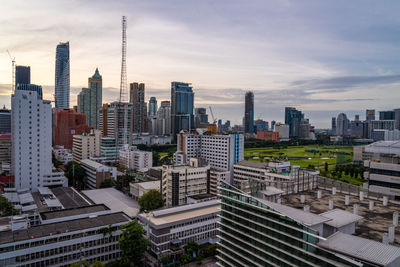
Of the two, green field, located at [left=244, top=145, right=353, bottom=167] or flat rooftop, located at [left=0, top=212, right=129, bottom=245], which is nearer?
flat rooftop, located at [left=0, top=212, right=129, bottom=245]

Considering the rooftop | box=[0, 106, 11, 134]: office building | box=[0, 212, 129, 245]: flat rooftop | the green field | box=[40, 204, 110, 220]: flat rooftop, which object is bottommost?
the rooftop

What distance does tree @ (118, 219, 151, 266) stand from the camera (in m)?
34.9

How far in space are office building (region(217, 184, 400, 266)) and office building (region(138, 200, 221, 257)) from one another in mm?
14384

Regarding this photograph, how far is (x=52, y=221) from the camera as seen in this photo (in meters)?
39.2

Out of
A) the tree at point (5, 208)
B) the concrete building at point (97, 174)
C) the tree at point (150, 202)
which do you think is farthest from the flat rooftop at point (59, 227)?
the concrete building at point (97, 174)

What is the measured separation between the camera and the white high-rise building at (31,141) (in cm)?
6475

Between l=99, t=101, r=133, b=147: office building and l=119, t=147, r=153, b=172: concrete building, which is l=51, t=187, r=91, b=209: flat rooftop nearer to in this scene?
l=119, t=147, r=153, b=172: concrete building

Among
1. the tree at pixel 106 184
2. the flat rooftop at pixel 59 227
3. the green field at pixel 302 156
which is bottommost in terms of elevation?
the tree at pixel 106 184

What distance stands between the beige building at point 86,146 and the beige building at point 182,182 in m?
61.2

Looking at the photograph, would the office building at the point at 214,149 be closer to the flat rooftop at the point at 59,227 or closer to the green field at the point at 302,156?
the green field at the point at 302,156

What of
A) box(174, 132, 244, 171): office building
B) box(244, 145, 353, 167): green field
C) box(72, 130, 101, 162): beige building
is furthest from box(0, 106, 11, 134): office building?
box(244, 145, 353, 167): green field

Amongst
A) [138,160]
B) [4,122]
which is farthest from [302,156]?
[4,122]

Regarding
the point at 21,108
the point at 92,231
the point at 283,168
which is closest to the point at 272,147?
the point at 283,168

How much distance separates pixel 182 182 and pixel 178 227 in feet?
56.3
